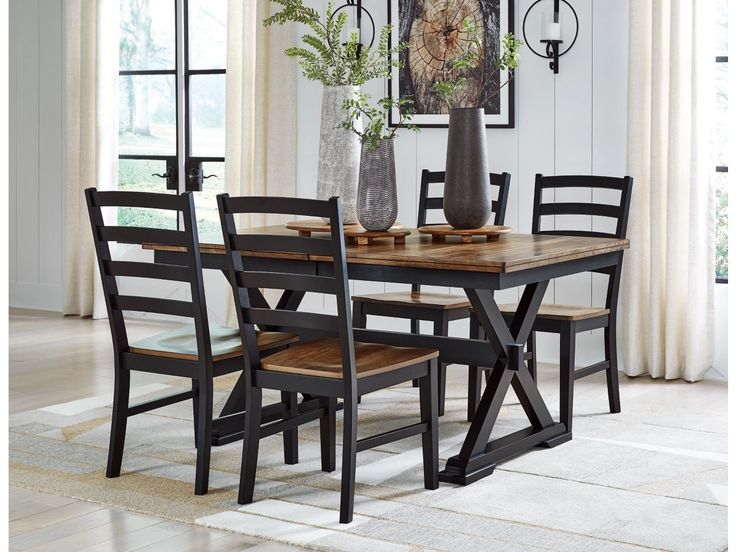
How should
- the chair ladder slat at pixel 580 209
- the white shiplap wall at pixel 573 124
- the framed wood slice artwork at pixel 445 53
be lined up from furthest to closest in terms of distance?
the framed wood slice artwork at pixel 445 53 < the white shiplap wall at pixel 573 124 < the chair ladder slat at pixel 580 209

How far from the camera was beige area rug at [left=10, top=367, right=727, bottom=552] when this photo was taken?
2.69 meters

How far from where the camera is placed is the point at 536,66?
513 centimetres

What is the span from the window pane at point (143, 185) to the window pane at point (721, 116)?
3.45 meters

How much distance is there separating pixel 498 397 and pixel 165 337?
1101 mm

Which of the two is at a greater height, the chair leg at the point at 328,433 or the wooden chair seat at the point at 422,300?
the wooden chair seat at the point at 422,300

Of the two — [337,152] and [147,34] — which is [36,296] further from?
[337,152]

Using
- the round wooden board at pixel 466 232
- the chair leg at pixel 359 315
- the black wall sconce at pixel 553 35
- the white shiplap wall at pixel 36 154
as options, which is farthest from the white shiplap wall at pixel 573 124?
the white shiplap wall at pixel 36 154

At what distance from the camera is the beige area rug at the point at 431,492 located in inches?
106

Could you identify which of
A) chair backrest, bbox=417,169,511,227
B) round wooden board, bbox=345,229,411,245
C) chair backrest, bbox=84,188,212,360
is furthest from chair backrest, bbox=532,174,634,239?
chair backrest, bbox=84,188,212,360

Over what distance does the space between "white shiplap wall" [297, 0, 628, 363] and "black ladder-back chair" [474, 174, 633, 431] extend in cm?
67

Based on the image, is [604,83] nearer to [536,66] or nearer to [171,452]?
[536,66]

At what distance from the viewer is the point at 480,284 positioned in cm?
297

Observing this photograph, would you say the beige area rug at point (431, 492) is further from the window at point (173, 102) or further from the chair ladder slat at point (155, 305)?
the window at point (173, 102)

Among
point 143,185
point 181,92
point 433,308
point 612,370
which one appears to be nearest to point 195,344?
point 433,308
